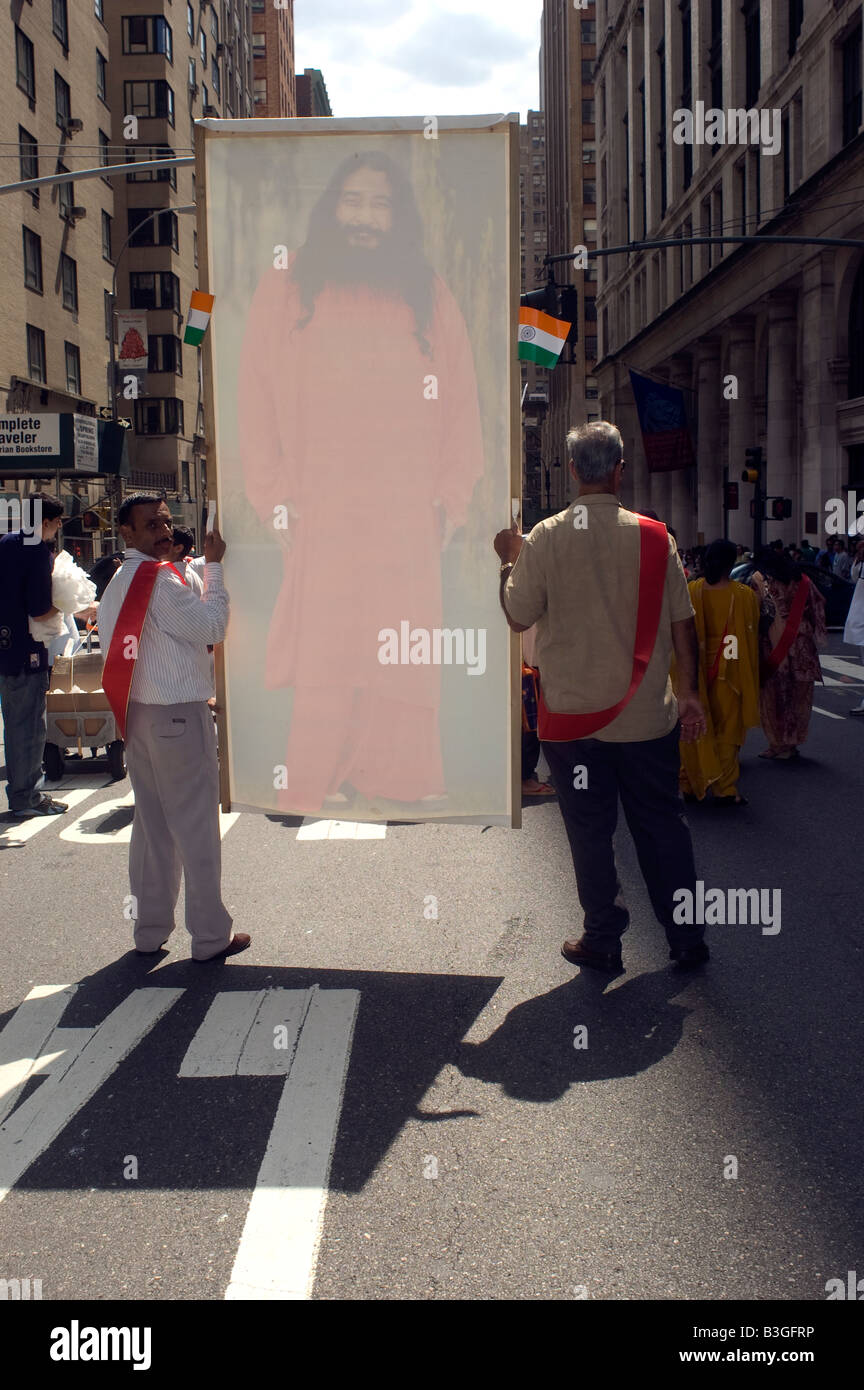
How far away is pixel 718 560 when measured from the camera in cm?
915

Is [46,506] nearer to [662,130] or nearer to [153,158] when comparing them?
[153,158]

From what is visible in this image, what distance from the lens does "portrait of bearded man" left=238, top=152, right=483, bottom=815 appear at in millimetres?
5418

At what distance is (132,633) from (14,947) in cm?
165

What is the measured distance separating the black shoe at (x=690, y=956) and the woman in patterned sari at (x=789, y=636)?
532 centimetres

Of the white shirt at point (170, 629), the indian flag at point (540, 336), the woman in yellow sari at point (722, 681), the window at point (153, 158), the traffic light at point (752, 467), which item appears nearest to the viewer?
the indian flag at point (540, 336)

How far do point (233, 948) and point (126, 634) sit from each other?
4.81 ft

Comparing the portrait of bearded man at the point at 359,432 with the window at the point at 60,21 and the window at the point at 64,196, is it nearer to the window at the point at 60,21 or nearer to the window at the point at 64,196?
the window at the point at 64,196

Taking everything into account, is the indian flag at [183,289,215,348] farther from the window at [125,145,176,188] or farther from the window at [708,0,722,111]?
the window at [125,145,176,188]

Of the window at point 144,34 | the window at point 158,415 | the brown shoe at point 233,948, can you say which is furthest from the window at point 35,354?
the brown shoe at point 233,948

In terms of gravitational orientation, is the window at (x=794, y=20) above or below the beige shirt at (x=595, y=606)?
above

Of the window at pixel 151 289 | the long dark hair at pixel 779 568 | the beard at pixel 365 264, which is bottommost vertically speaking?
the long dark hair at pixel 779 568

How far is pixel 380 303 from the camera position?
5.44m

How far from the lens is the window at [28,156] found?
3647 cm

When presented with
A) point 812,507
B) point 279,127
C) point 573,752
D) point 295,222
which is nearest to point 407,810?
point 573,752
